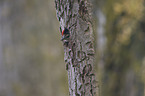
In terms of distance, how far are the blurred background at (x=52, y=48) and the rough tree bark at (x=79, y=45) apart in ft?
9.95

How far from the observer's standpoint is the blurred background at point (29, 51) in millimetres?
3477

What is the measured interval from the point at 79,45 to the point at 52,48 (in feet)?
10.7

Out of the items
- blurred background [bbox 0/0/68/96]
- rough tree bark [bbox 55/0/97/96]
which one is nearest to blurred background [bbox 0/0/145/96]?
blurred background [bbox 0/0/68/96]

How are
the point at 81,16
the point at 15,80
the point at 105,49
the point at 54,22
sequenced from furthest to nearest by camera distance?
the point at 105,49
the point at 54,22
the point at 15,80
the point at 81,16

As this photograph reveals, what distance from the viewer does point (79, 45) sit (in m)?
0.53

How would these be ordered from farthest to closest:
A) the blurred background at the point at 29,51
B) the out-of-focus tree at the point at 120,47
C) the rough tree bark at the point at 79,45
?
the out-of-focus tree at the point at 120,47, the blurred background at the point at 29,51, the rough tree bark at the point at 79,45

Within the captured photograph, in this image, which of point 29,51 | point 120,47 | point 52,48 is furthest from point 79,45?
point 120,47

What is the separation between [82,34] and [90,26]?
0.09 feet

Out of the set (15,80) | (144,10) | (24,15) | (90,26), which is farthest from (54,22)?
(90,26)

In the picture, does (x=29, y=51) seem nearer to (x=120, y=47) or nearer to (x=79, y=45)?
(x=120, y=47)

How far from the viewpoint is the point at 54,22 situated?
3812 millimetres

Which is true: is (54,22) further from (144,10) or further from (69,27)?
(69,27)

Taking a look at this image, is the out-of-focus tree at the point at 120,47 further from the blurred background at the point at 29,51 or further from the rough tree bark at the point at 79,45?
the rough tree bark at the point at 79,45

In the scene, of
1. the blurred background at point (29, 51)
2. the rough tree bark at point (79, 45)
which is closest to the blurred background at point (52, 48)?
the blurred background at point (29, 51)
